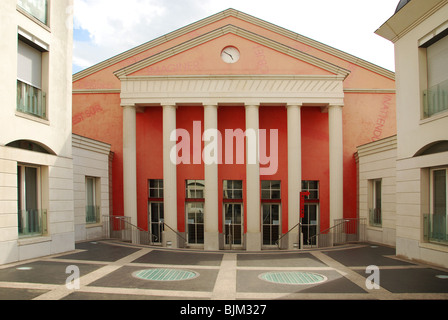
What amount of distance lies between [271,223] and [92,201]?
9512 mm

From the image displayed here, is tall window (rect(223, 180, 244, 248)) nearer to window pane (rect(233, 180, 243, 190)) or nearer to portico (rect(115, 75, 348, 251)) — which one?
window pane (rect(233, 180, 243, 190))

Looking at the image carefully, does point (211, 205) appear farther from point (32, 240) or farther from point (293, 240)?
point (32, 240)

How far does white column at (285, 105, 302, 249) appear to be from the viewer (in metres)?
20.1

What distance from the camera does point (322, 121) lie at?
22453mm

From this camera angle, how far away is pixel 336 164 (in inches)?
805

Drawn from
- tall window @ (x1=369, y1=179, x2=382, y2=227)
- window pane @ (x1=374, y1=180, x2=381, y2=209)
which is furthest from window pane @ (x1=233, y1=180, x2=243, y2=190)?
window pane @ (x1=374, y1=180, x2=381, y2=209)

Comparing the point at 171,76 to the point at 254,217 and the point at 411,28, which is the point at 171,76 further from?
the point at 411,28

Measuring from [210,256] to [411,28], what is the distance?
33.9 feet

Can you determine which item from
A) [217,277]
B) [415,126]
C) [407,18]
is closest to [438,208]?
[415,126]

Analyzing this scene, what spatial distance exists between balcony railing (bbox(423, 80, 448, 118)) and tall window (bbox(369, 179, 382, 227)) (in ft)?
23.5

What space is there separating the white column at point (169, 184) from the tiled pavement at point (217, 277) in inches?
219

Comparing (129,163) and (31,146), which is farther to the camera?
(129,163)

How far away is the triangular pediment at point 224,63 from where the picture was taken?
68.8 ft
